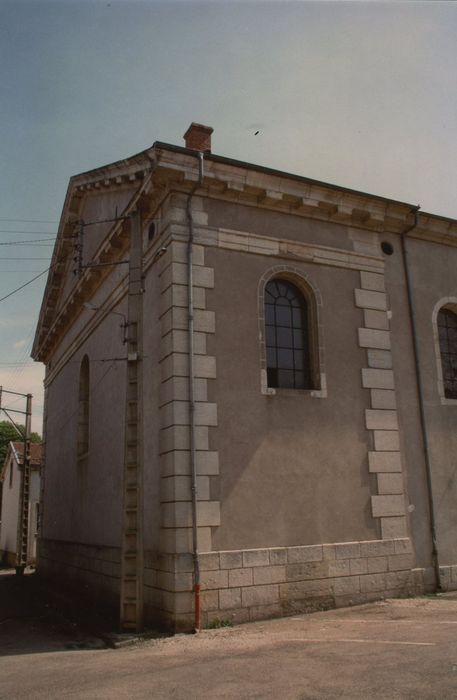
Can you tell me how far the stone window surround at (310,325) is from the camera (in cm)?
1088

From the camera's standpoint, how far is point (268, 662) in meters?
7.20

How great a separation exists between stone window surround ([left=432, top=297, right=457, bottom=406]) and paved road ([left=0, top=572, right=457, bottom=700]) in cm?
407

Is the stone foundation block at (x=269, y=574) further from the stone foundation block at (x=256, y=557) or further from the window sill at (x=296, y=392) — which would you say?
the window sill at (x=296, y=392)

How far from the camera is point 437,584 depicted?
11.4m

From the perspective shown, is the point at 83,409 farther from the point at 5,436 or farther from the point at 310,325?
the point at 5,436

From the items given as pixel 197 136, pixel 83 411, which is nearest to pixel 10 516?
pixel 83 411

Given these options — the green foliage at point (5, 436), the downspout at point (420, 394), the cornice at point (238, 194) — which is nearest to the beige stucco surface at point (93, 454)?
the cornice at point (238, 194)

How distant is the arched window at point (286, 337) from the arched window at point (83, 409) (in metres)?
6.48

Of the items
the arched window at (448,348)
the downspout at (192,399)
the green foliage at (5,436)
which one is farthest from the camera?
the green foliage at (5,436)

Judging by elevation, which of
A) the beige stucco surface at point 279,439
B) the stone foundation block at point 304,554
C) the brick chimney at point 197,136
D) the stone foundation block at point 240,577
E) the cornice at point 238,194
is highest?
the brick chimney at point 197,136

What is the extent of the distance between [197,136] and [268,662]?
10.1 meters

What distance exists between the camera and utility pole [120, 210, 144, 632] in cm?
945

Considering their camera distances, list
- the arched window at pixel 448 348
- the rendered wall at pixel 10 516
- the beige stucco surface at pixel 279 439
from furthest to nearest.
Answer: the rendered wall at pixel 10 516 < the arched window at pixel 448 348 < the beige stucco surface at pixel 279 439

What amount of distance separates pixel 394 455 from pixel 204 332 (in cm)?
415
